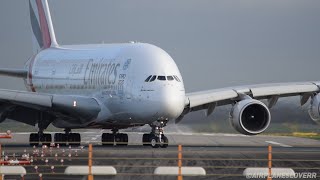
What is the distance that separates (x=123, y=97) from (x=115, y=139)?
3.94m

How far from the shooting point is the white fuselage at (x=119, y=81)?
133 ft

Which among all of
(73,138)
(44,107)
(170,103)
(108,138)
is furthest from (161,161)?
(73,138)

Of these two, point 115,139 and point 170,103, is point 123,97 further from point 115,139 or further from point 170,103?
point 115,139

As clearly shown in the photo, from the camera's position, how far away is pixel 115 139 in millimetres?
45750

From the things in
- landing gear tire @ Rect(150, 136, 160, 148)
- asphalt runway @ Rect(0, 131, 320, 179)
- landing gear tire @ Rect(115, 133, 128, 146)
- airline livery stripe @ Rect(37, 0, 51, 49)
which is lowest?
asphalt runway @ Rect(0, 131, 320, 179)

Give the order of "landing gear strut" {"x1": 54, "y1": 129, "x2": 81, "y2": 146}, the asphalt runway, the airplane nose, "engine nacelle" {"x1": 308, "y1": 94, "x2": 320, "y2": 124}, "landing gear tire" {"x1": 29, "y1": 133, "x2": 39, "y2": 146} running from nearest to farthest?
the asphalt runway → the airplane nose → "engine nacelle" {"x1": 308, "y1": 94, "x2": 320, "y2": 124} → "landing gear tire" {"x1": 29, "y1": 133, "x2": 39, "y2": 146} → "landing gear strut" {"x1": 54, "y1": 129, "x2": 81, "y2": 146}

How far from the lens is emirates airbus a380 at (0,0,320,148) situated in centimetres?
4075

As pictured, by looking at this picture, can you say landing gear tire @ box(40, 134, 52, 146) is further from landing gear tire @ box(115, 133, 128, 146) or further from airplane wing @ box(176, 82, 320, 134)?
airplane wing @ box(176, 82, 320, 134)

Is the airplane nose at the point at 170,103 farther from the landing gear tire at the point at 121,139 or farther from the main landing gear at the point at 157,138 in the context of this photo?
the landing gear tire at the point at 121,139

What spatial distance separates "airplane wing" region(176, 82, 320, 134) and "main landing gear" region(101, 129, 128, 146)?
10.0 feet

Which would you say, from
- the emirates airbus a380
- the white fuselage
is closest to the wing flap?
the emirates airbus a380

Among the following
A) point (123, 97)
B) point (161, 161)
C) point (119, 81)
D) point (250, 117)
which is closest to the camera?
point (161, 161)

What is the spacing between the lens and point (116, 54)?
44.4 m

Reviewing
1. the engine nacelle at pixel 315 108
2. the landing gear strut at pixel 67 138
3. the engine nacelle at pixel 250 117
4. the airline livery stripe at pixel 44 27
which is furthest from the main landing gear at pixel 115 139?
the airline livery stripe at pixel 44 27
